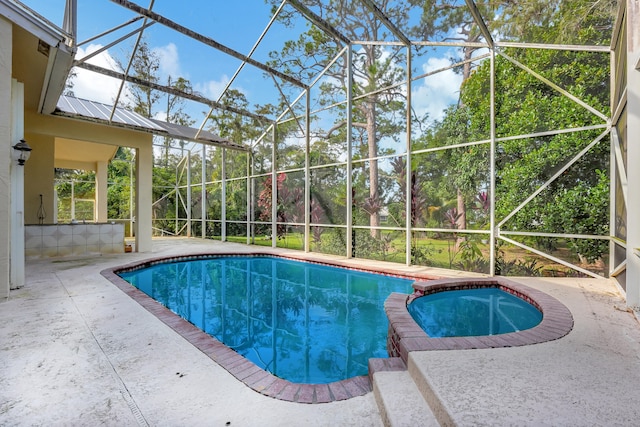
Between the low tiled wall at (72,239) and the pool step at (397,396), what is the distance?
920cm

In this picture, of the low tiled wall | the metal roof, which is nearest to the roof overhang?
the metal roof

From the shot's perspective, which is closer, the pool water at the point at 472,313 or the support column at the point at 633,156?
the support column at the point at 633,156

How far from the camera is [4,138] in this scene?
4.05 m

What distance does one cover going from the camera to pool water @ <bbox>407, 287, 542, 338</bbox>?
12.0 ft

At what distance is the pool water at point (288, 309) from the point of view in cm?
318

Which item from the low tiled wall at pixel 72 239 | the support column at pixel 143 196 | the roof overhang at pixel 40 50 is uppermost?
the roof overhang at pixel 40 50

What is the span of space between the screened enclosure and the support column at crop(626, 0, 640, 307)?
85cm

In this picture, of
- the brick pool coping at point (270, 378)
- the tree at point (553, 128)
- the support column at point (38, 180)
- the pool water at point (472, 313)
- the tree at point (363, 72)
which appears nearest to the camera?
the brick pool coping at point (270, 378)

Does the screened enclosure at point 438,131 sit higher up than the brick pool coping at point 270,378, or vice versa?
the screened enclosure at point 438,131

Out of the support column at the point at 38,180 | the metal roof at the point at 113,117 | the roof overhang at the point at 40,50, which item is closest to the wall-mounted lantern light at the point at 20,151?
the roof overhang at the point at 40,50

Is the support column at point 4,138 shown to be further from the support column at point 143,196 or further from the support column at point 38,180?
the support column at point 38,180

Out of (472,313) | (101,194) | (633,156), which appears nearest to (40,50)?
(472,313)

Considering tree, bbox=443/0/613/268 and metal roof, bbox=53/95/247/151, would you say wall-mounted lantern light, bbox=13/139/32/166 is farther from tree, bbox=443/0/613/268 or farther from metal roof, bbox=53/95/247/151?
tree, bbox=443/0/613/268

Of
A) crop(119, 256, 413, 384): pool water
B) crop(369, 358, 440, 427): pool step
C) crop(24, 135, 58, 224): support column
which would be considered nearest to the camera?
crop(369, 358, 440, 427): pool step
